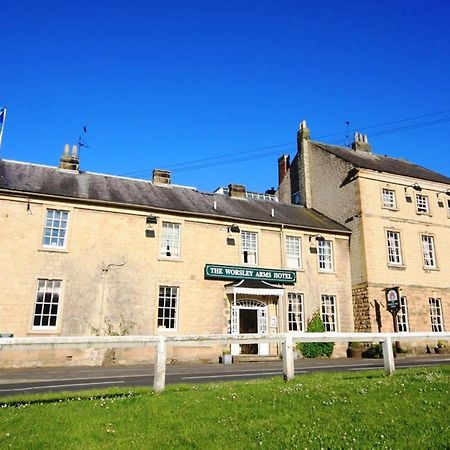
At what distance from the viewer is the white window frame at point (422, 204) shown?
90.0ft

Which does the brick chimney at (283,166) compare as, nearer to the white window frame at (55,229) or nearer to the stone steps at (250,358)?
the stone steps at (250,358)

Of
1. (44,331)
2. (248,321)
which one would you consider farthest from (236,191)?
(44,331)

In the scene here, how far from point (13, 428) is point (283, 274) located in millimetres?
18773

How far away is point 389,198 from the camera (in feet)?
87.7

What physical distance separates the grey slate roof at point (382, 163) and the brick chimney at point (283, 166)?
15.0ft

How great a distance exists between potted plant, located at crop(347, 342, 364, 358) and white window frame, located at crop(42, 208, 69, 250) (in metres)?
16.1

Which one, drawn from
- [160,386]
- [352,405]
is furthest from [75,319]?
[352,405]

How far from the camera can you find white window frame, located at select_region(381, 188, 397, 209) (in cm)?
2642

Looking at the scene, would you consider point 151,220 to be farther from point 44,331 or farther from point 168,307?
point 44,331

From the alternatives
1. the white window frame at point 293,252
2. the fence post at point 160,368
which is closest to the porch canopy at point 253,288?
the white window frame at point 293,252

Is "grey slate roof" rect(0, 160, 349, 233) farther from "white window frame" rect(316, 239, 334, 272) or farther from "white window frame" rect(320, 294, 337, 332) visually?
"white window frame" rect(320, 294, 337, 332)

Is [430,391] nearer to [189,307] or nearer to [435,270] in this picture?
[189,307]

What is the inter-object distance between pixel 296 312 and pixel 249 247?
4496mm

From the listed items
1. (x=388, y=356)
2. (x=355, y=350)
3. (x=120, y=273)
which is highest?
(x=120, y=273)
